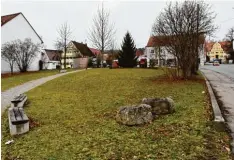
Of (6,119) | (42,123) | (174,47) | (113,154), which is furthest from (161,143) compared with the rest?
(174,47)

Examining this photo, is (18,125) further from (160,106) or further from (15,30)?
(15,30)

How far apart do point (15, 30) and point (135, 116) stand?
39.3 meters

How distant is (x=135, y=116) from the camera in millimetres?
6590

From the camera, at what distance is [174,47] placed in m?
18.3

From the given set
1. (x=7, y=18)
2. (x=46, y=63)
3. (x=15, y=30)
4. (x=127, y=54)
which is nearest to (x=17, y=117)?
(x=127, y=54)

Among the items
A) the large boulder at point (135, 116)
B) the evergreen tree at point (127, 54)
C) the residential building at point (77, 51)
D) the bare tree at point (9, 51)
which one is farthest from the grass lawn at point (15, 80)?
the residential building at point (77, 51)

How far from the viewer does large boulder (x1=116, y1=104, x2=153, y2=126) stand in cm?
656

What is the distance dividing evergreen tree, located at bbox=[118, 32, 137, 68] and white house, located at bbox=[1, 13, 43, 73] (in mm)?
13261

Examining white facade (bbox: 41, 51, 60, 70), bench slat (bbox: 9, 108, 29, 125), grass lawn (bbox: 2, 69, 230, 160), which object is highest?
white facade (bbox: 41, 51, 60, 70)

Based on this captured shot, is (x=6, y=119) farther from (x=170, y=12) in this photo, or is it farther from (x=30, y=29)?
(x=30, y=29)

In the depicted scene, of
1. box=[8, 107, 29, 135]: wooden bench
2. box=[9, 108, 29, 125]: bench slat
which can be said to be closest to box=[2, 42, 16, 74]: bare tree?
box=[9, 108, 29, 125]: bench slat

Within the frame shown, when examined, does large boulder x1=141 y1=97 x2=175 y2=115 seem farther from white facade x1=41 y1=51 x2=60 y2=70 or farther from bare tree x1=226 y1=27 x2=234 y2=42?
bare tree x1=226 y1=27 x2=234 y2=42

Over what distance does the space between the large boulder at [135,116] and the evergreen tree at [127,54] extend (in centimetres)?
3392

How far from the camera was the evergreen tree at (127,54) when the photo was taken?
40.5 metres
